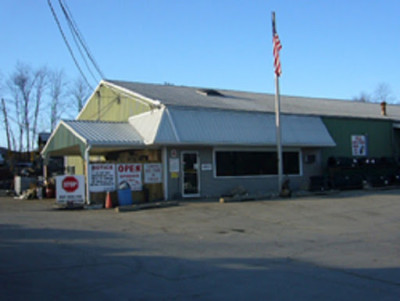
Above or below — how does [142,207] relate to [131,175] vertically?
below

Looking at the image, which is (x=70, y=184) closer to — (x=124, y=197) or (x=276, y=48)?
(x=124, y=197)

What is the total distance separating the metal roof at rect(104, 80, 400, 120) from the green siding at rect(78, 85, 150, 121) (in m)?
0.55

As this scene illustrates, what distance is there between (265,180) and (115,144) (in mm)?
8206

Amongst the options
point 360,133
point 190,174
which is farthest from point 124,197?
point 360,133

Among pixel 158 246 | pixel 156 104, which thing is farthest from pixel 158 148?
pixel 158 246

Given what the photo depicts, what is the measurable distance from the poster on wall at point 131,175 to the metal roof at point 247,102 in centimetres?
339

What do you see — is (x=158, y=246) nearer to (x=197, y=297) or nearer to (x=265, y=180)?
(x=197, y=297)

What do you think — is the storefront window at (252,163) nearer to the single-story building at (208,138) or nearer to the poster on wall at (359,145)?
the single-story building at (208,138)

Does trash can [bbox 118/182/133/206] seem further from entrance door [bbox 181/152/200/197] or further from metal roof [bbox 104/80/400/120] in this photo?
metal roof [bbox 104/80/400/120]

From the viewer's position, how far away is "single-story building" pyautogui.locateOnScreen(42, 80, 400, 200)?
20.3 meters

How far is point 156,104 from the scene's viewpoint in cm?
2123

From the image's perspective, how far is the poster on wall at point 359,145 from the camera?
2701cm

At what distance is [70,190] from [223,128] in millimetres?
7879

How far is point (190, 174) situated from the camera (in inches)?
835
